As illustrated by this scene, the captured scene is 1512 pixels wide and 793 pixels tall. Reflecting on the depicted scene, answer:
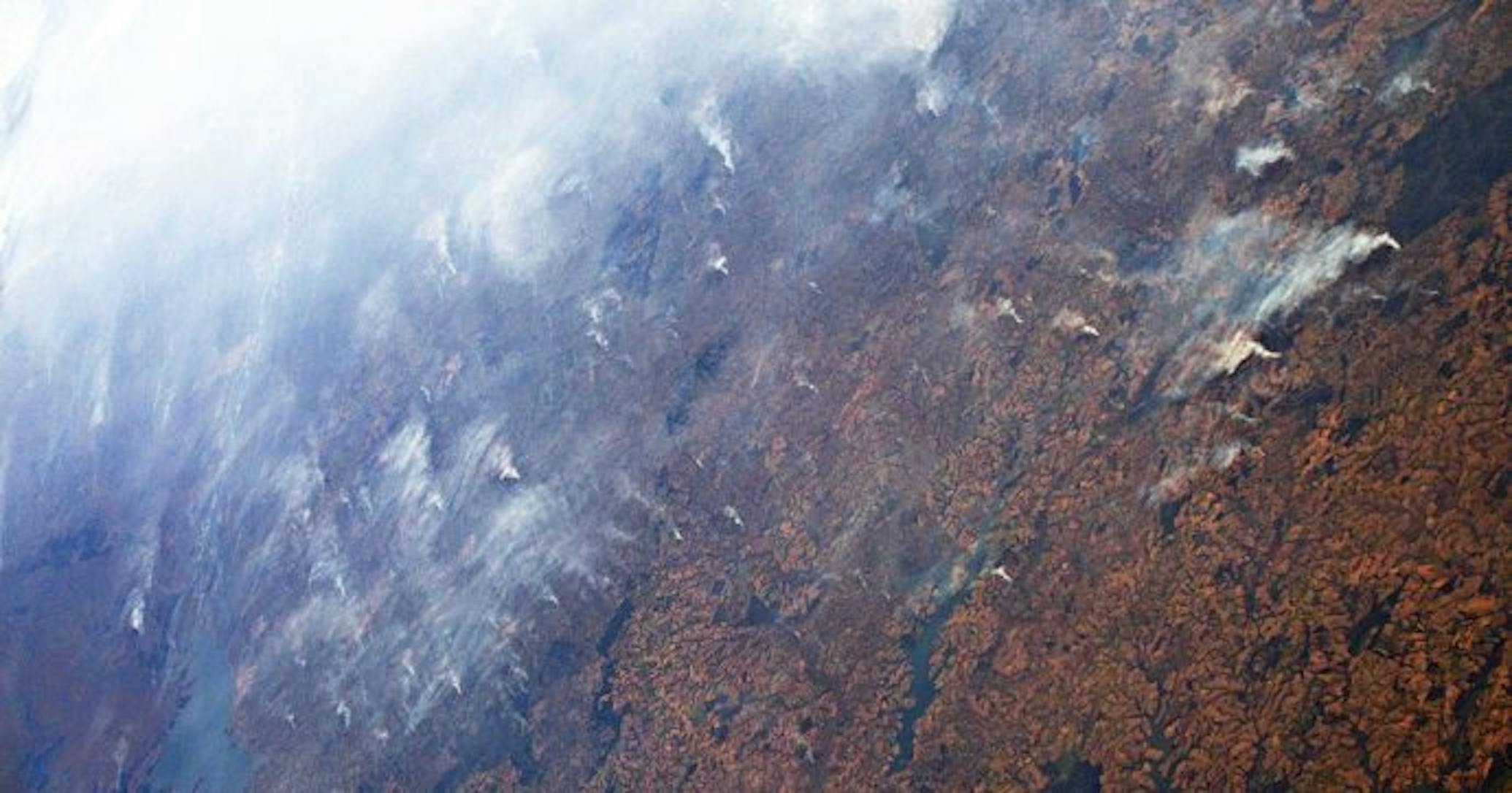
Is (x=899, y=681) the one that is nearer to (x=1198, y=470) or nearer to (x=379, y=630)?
(x=1198, y=470)

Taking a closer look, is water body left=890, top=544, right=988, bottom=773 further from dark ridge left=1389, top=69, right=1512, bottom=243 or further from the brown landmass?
dark ridge left=1389, top=69, right=1512, bottom=243

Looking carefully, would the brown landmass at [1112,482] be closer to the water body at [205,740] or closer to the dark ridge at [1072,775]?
the dark ridge at [1072,775]

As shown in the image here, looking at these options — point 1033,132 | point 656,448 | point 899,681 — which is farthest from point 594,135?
point 899,681

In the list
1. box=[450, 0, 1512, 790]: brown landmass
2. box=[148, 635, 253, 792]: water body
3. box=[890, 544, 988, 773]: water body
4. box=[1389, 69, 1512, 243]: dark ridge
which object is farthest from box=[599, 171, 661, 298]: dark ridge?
box=[148, 635, 253, 792]: water body

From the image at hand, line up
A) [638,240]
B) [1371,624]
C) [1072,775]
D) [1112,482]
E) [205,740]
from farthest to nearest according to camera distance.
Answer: [205,740] → [638,240] → [1112,482] → [1072,775] → [1371,624]

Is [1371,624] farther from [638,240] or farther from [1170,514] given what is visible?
[638,240]

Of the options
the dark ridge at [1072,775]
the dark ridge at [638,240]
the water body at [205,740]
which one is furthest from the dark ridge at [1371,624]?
the water body at [205,740]

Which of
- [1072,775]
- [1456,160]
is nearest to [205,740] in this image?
[1072,775]

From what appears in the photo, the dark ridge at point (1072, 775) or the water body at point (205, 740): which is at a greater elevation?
the dark ridge at point (1072, 775)
